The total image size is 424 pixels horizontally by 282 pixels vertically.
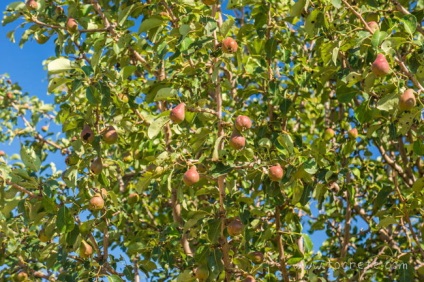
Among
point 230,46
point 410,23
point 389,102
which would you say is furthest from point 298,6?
point 389,102

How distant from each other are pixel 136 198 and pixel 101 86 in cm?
109

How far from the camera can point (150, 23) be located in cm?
295

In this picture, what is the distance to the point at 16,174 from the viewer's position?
109 inches

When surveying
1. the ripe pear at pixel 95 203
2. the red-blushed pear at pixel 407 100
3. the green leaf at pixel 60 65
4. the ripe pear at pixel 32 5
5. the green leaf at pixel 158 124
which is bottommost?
the red-blushed pear at pixel 407 100

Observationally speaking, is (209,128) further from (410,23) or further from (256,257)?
(410,23)

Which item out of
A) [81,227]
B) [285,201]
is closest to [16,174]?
[81,227]

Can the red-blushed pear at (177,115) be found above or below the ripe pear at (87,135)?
below

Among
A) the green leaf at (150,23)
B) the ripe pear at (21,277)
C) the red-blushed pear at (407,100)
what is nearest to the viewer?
the red-blushed pear at (407,100)

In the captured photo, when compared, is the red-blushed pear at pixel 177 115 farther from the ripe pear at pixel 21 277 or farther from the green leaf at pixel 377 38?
the ripe pear at pixel 21 277

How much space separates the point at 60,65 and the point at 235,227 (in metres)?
1.12

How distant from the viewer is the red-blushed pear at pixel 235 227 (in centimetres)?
274

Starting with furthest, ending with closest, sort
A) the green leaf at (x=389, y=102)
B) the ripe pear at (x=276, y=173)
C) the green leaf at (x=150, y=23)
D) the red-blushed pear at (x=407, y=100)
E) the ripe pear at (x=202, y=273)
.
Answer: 1. the green leaf at (x=150, y=23)
2. the ripe pear at (x=202, y=273)
3. the ripe pear at (x=276, y=173)
4. the green leaf at (x=389, y=102)
5. the red-blushed pear at (x=407, y=100)

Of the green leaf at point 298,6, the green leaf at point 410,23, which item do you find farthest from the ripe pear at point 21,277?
the green leaf at point 410,23

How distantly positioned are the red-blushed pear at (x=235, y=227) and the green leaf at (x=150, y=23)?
107 centimetres
